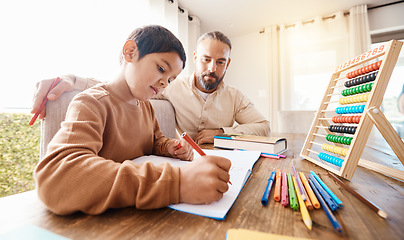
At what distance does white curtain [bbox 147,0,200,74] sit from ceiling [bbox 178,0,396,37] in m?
0.13

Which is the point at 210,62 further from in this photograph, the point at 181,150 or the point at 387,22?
the point at 387,22

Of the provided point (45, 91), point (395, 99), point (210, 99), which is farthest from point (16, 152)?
point (395, 99)

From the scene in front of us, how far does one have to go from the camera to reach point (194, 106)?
56.7 inches

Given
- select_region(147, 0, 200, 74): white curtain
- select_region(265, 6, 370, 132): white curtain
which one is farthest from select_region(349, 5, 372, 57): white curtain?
select_region(147, 0, 200, 74): white curtain

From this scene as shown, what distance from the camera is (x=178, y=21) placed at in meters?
2.87

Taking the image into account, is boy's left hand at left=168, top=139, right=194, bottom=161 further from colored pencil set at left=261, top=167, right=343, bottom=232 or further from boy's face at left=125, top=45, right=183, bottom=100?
colored pencil set at left=261, top=167, right=343, bottom=232

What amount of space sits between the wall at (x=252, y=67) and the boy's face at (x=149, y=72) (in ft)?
10.8

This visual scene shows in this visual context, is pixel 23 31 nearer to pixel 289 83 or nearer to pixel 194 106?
pixel 194 106

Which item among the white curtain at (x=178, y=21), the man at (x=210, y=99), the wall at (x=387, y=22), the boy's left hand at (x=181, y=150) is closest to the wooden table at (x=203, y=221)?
the boy's left hand at (x=181, y=150)

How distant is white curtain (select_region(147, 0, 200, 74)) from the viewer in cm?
239

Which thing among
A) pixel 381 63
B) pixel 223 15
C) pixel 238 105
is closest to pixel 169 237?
pixel 381 63

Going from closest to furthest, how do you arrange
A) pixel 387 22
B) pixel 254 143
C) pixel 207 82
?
pixel 254 143 < pixel 207 82 < pixel 387 22

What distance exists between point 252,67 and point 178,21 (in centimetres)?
172

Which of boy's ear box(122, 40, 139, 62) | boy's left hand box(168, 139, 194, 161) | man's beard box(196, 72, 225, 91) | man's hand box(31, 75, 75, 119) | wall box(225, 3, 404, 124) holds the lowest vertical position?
boy's left hand box(168, 139, 194, 161)
